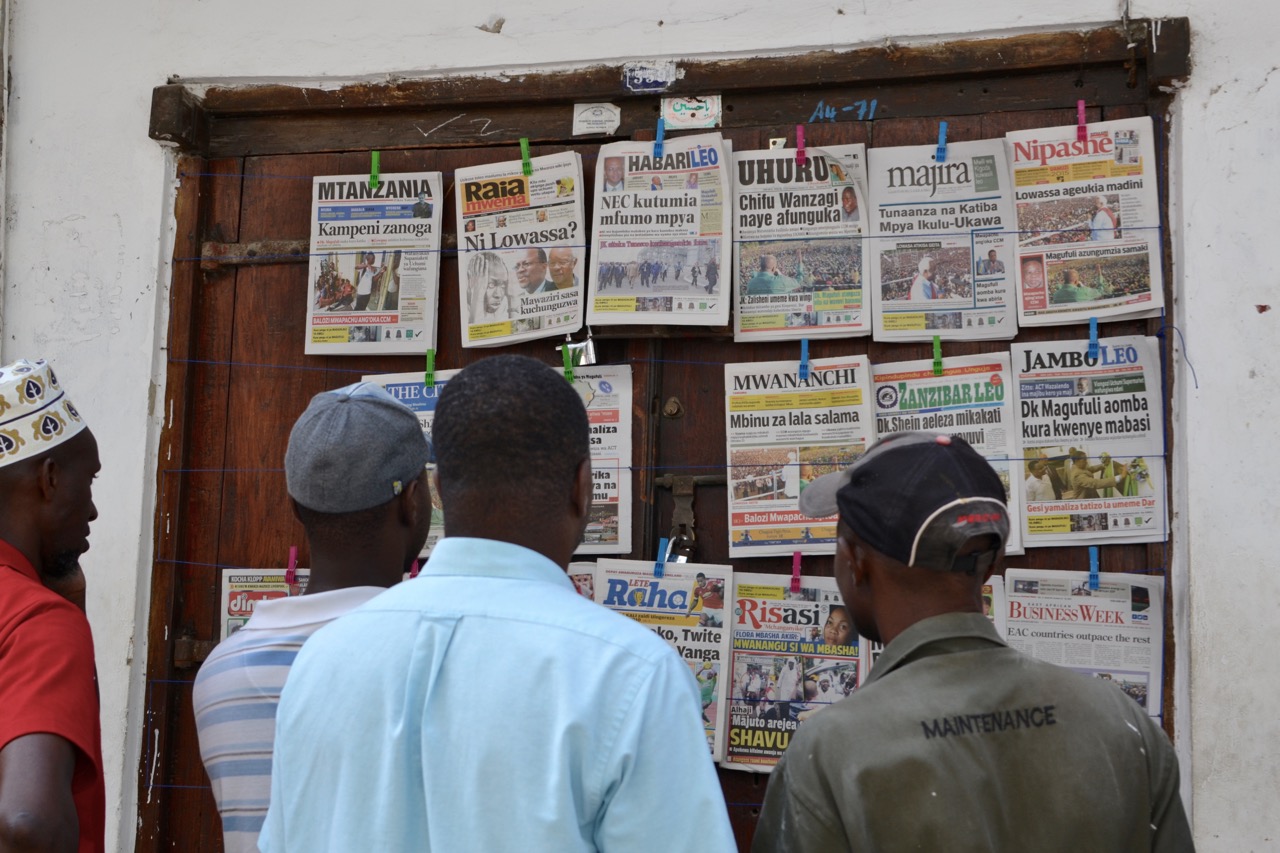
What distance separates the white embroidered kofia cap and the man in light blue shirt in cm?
106

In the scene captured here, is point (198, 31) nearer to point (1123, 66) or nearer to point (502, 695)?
point (1123, 66)

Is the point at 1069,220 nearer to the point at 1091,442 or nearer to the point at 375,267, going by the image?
the point at 1091,442

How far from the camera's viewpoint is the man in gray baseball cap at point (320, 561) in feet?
5.40

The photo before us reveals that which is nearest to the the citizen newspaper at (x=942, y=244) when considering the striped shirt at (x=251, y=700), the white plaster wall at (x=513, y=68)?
the white plaster wall at (x=513, y=68)

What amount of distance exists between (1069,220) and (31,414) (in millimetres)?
2299

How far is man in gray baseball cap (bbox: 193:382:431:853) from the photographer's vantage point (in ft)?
5.40

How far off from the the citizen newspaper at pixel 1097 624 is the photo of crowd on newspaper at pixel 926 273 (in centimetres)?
70

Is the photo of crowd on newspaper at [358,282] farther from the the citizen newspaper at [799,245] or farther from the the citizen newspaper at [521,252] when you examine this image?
the the citizen newspaper at [799,245]

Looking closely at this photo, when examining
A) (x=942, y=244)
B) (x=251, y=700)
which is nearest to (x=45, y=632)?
(x=251, y=700)

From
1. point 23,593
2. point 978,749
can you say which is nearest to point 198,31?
point 23,593

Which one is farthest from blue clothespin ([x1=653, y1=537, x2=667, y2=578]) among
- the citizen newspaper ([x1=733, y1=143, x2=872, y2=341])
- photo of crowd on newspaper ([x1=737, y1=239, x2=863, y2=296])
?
photo of crowd on newspaper ([x1=737, y1=239, x2=863, y2=296])

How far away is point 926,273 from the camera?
2.84 m

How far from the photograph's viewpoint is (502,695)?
120 centimetres

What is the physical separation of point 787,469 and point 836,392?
0.23 m
